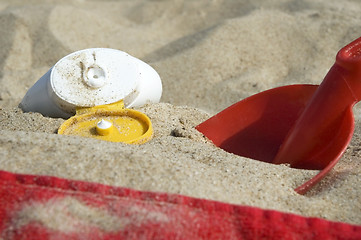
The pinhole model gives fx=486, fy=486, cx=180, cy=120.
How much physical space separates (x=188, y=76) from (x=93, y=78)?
85 cm

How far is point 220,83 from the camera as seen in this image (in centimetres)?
236

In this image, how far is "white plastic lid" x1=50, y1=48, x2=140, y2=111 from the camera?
5.27ft

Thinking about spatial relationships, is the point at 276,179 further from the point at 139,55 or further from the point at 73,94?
the point at 139,55

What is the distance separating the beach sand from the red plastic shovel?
85 mm

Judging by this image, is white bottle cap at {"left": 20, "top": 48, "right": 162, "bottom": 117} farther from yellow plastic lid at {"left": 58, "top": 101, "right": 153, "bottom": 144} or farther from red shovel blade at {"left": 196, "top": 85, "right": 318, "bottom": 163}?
red shovel blade at {"left": 196, "top": 85, "right": 318, "bottom": 163}

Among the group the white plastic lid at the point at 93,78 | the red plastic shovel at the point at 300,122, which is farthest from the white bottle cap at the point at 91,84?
the red plastic shovel at the point at 300,122

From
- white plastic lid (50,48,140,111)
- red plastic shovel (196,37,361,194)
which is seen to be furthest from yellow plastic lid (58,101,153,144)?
red plastic shovel (196,37,361,194)

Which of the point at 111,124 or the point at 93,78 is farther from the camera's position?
the point at 93,78

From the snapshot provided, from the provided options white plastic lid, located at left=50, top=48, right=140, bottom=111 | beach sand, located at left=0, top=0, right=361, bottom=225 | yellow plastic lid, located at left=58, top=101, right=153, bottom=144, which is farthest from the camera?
Result: white plastic lid, located at left=50, top=48, right=140, bottom=111

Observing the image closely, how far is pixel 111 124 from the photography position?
147cm

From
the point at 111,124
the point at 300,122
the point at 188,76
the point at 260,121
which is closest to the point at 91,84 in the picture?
the point at 111,124

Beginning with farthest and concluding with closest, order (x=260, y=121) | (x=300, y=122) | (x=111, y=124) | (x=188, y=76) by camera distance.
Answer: (x=188, y=76) → (x=260, y=121) → (x=300, y=122) → (x=111, y=124)

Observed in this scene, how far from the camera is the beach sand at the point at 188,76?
3.66 feet

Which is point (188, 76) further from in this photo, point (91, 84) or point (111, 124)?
point (111, 124)
